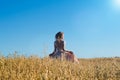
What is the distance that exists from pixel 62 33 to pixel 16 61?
24.2ft

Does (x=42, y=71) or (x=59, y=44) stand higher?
(x=59, y=44)

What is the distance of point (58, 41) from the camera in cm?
1452

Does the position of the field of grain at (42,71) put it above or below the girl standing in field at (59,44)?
below

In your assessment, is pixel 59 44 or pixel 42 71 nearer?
pixel 42 71

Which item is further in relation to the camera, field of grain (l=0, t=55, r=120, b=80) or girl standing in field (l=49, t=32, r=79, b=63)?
girl standing in field (l=49, t=32, r=79, b=63)

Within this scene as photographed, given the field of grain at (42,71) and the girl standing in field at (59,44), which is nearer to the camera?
the field of grain at (42,71)

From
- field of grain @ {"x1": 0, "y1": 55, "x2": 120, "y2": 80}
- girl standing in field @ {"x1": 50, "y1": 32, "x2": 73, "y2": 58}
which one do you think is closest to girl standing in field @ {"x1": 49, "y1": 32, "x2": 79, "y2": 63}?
girl standing in field @ {"x1": 50, "y1": 32, "x2": 73, "y2": 58}

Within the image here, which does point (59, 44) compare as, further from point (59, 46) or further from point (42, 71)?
point (42, 71)

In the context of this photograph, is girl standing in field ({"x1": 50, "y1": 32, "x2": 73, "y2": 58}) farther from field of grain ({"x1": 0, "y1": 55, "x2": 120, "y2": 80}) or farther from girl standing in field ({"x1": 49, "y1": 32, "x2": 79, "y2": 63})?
field of grain ({"x1": 0, "y1": 55, "x2": 120, "y2": 80})

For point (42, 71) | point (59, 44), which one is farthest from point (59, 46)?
point (42, 71)

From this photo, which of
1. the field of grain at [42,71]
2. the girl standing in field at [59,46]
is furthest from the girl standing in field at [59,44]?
the field of grain at [42,71]

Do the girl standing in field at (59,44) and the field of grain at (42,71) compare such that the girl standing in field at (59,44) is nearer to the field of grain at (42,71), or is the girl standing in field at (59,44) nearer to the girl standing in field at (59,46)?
→ the girl standing in field at (59,46)

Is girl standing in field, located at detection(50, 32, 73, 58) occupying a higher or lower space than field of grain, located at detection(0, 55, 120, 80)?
higher

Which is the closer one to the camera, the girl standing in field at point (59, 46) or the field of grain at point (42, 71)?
the field of grain at point (42, 71)
